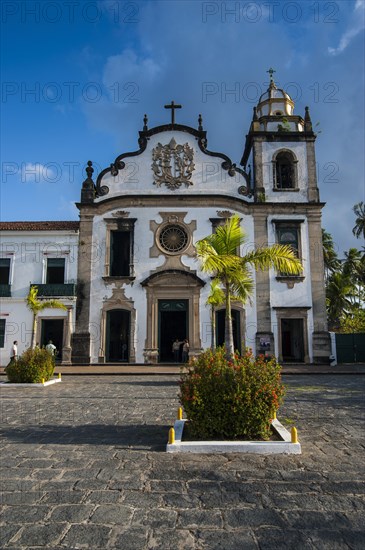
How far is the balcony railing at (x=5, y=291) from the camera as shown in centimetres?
2181

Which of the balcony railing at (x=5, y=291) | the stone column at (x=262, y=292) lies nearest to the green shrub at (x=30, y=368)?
the balcony railing at (x=5, y=291)

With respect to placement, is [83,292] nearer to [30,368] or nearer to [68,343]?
[68,343]

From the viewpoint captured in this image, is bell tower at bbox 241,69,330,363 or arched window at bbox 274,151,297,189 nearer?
bell tower at bbox 241,69,330,363

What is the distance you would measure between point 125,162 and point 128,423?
59.5 ft

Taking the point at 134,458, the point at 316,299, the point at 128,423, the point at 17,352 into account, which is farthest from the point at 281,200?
the point at 134,458

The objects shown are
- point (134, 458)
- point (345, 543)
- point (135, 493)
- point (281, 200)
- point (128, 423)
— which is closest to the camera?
point (345, 543)

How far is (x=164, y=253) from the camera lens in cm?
2214

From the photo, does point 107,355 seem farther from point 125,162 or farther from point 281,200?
point 281,200

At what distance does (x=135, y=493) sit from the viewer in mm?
4340

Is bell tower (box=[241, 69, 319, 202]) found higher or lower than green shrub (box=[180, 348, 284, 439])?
higher

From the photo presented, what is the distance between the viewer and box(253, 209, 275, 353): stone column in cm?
2130

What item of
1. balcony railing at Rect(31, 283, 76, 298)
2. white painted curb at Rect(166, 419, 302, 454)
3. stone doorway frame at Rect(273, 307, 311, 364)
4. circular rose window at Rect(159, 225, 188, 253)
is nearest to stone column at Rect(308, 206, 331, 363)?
stone doorway frame at Rect(273, 307, 311, 364)

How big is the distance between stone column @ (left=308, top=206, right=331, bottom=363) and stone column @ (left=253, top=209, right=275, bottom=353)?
2383 millimetres

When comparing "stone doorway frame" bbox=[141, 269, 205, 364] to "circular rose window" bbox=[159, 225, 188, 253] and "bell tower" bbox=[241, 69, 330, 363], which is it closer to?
"circular rose window" bbox=[159, 225, 188, 253]
